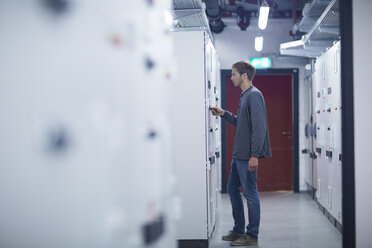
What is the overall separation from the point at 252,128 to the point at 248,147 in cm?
17

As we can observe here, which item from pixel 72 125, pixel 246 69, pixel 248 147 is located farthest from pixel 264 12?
pixel 72 125

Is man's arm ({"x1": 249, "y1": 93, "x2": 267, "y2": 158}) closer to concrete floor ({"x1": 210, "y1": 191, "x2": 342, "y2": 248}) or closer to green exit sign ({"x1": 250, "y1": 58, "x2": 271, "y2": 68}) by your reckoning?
concrete floor ({"x1": 210, "y1": 191, "x2": 342, "y2": 248})

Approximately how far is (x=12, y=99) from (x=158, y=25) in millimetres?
551

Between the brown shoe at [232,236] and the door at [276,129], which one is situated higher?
the door at [276,129]

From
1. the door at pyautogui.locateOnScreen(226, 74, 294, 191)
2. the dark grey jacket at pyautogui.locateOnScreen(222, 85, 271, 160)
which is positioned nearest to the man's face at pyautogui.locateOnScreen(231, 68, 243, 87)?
the dark grey jacket at pyautogui.locateOnScreen(222, 85, 271, 160)

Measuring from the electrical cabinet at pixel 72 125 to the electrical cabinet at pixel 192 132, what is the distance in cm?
191

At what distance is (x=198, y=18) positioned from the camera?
424 cm

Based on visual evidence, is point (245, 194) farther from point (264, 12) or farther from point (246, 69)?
point (264, 12)

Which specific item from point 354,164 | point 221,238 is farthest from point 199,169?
point 354,164

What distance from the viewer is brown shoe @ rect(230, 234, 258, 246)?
11.0 ft

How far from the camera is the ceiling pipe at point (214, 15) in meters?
4.82

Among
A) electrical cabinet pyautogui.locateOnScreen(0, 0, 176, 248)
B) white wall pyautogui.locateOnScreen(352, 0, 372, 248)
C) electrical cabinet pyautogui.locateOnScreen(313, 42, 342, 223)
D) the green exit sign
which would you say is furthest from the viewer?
the green exit sign

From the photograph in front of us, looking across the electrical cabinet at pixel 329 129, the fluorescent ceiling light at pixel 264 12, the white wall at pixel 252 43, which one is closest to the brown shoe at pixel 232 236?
the electrical cabinet at pixel 329 129

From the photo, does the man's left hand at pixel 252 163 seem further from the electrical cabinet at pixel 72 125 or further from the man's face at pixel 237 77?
the electrical cabinet at pixel 72 125
